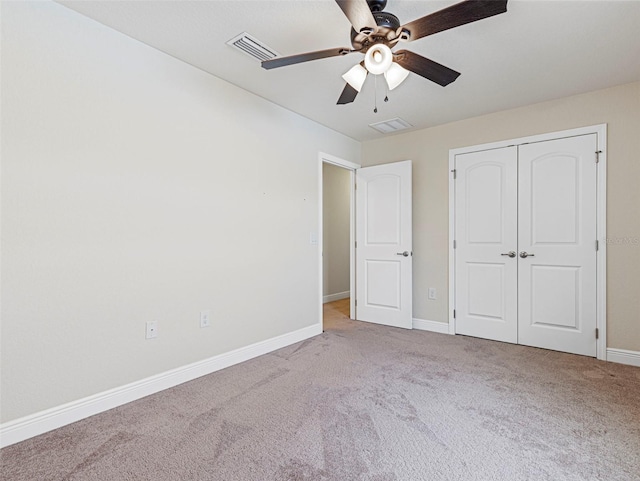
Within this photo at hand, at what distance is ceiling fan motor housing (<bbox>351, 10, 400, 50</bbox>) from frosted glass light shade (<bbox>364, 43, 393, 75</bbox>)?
3 cm

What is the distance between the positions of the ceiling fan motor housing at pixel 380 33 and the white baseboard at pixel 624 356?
3.27m

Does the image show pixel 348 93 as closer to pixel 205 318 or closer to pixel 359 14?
pixel 359 14

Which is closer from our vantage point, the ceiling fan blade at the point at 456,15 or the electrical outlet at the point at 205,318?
the ceiling fan blade at the point at 456,15

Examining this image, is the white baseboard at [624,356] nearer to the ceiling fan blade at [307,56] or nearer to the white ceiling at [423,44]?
the white ceiling at [423,44]

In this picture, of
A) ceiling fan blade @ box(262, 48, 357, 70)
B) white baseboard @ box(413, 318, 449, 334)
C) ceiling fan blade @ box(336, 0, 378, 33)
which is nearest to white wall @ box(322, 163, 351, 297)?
white baseboard @ box(413, 318, 449, 334)

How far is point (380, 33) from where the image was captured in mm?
1761

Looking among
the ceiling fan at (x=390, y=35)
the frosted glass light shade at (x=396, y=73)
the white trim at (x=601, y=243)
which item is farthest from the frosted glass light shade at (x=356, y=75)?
the white trim at (x=601, y=243)

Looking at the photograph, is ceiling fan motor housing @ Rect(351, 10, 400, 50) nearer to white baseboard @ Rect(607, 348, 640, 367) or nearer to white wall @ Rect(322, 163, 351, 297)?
white baseboard @ Rect(607, 348, 640, 367)

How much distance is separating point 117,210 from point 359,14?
1.86 metres

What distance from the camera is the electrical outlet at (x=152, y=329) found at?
2.37 m

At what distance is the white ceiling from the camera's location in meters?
1.98

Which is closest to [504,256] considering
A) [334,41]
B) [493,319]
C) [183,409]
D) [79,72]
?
[493,319]

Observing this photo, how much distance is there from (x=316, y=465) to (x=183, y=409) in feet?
3.31

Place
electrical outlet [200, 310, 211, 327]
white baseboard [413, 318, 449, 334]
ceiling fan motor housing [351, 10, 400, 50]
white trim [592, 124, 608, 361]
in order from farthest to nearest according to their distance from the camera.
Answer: white baseboard [413, 318, 449, 334], white trim [592, 124, 608, 361], electrical outlet [200, 310, 211, 327], ceiling fan motor housing [351, 10, 400, 50]
